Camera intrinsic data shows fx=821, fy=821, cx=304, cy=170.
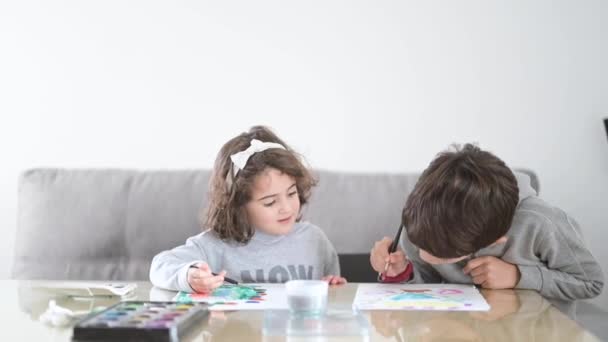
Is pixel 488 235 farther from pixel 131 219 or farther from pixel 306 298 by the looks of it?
pixel 131 219

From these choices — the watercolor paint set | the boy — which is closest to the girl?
the boy

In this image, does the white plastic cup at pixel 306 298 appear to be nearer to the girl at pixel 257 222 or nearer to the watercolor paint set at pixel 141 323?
the watercolor paint set at pixel 141 323

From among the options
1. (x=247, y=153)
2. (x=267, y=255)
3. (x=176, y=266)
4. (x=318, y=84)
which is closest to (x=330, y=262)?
(x=267, y=255)

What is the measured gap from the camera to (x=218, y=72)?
9.37 ft

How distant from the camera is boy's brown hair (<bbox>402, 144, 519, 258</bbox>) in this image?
1603 millimetres

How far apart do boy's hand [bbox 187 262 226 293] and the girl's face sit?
32 cm

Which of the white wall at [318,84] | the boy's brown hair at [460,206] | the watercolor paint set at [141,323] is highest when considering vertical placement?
the white wall at [318,84]

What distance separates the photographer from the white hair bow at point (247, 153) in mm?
1912

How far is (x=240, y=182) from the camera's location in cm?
191

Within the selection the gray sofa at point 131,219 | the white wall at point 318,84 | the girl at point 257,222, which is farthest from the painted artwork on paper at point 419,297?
the white wall at point 318,84

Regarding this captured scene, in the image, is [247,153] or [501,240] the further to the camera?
[247,153]

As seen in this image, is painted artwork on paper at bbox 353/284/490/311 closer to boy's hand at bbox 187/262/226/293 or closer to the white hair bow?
boy's hand at bbox 187/262/226/293

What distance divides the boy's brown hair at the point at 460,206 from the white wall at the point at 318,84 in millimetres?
1138

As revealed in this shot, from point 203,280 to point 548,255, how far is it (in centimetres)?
74
